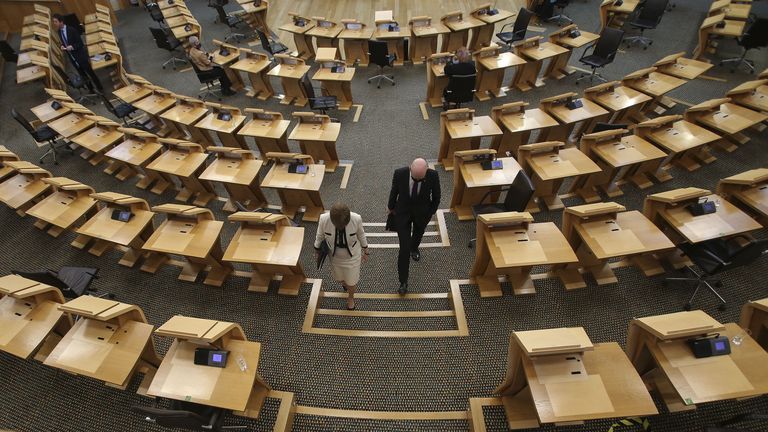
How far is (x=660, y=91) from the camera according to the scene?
5.76m

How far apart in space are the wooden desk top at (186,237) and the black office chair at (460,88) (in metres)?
4.65

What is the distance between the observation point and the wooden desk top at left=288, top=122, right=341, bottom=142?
5.52 m

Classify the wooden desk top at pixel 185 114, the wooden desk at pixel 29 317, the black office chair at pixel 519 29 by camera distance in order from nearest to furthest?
the wooden desk at pixel 29 317 → the wooden desk top at pixel 185 114 → the black office chair at pixel 519 29

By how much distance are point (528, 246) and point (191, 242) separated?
369 cm

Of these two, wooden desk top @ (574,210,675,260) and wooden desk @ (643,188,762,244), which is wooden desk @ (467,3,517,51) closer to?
wooden desk @ (643,188,762,244)

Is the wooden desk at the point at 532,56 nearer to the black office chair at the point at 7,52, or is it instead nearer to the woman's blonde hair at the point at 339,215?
the woman's blonde hair at the point at 339,215

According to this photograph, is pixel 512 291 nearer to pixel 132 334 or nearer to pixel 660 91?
pixel 132 334

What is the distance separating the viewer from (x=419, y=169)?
11.3 ft

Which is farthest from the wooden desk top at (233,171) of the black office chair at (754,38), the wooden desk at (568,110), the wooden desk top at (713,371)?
the black office chair at (754,38)

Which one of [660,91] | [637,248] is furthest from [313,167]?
[660,91]

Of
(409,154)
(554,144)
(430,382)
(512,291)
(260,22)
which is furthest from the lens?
(260,22)

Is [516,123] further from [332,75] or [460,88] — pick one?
[332,75]

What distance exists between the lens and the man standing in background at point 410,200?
360 cm

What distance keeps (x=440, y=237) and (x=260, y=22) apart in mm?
9250
